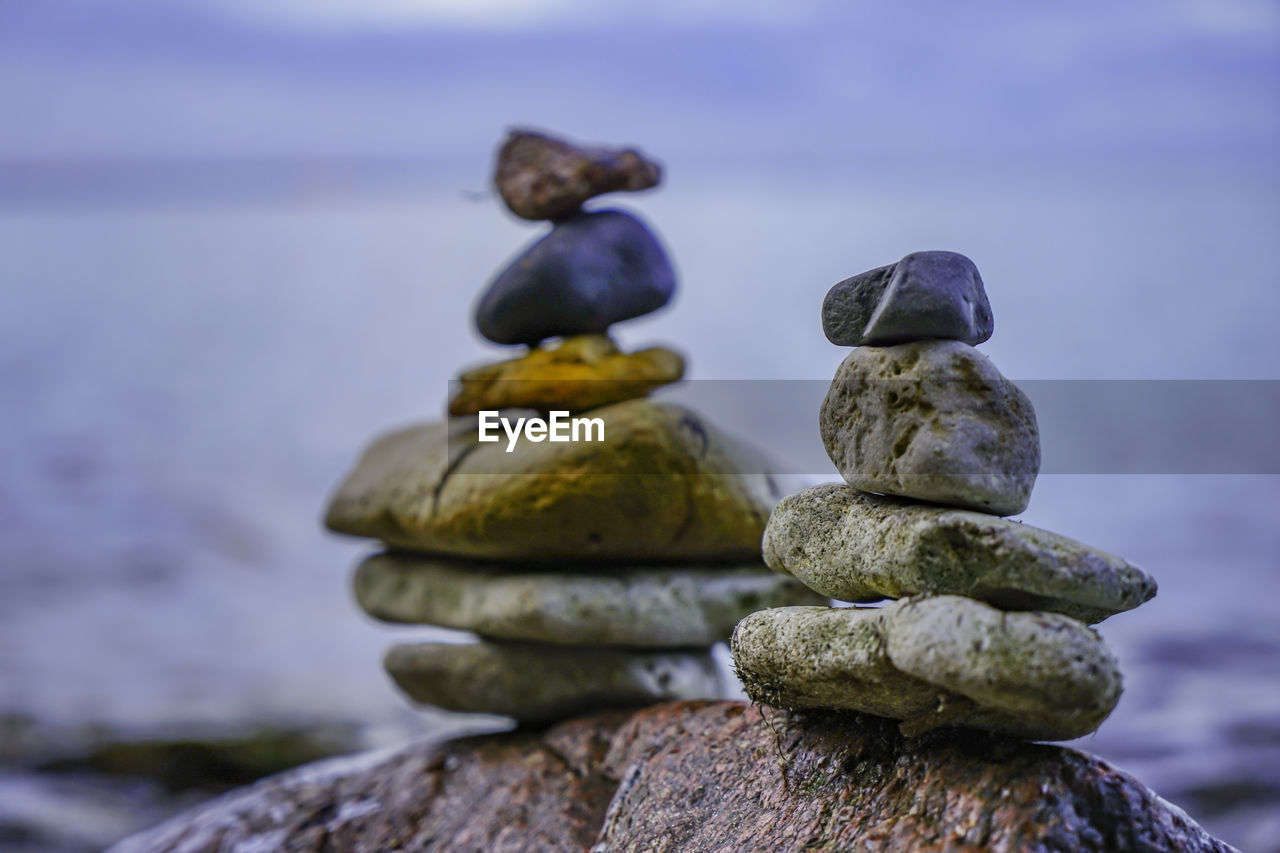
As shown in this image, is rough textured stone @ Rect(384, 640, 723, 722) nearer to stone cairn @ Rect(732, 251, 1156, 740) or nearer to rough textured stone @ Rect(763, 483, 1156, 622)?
stone cairn @ Rect(732, 251, 1156, 740)

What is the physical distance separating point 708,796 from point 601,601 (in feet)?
3.69

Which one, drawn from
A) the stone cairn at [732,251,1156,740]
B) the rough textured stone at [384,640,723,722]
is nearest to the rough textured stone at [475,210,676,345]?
the rough textured stone at [384,640,723,722]

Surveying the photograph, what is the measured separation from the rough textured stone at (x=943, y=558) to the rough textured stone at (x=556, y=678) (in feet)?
4.62

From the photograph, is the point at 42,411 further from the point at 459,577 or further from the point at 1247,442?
the point at 1247,442

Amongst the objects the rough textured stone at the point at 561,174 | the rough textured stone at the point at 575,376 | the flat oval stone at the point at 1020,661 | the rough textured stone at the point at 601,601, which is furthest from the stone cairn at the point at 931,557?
the rough textured stone at the point at 561,174

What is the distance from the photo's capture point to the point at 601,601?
11.3 feet

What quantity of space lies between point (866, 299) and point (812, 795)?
106cm


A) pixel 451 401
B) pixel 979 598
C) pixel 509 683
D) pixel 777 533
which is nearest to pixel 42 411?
pixel 451 401

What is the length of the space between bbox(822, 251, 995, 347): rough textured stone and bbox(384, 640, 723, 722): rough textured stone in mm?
1749

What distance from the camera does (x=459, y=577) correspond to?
3742 millimetres

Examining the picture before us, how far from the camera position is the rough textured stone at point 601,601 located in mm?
3438

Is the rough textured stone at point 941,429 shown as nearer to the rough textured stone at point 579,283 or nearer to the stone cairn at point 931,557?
the stone cairn at point 931,557

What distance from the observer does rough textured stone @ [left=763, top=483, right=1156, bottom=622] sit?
177 centimetres
